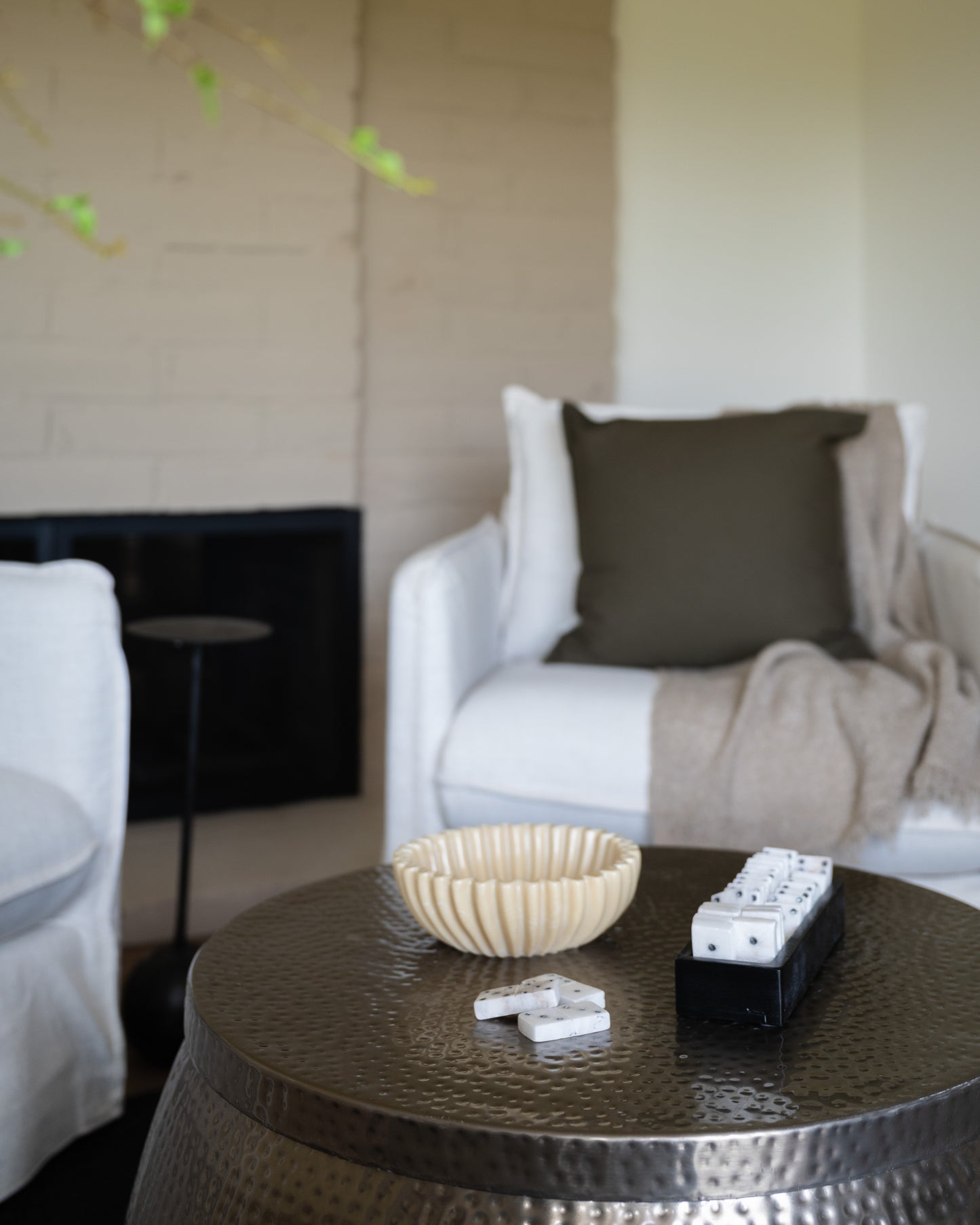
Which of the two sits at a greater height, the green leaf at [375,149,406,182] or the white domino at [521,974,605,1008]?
the green leaf at [375,149,406,182]

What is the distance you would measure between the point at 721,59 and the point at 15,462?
2.12 metres

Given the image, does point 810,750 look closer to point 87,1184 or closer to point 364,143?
point 87,1184

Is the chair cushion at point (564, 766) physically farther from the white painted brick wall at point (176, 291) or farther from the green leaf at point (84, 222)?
the green leaf at point (84, 222)

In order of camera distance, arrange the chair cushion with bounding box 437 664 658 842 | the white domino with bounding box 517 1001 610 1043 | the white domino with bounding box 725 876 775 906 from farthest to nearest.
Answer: the chair cushion with bounding box 437 664 658 842, the white domino with bounding box 725 876 775 906, the white domino with bounding box 517 1001 610 1043

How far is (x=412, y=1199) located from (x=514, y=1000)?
183mm

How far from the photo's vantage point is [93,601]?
1.66 metres

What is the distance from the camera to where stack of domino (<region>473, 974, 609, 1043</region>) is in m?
0.90

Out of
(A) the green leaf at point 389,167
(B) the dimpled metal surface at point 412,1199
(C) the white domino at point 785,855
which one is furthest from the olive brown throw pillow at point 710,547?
(A) the green leaf at point 389,167

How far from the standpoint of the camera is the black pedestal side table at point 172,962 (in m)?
1.86

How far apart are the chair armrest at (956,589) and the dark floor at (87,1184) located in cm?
139

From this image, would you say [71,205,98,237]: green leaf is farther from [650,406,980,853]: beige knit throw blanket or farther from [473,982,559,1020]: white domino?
[650,406,980,853]: beige knit throw blanket

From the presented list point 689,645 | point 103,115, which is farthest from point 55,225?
point 689,645

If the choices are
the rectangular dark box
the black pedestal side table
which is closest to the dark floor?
the black pedestal side table

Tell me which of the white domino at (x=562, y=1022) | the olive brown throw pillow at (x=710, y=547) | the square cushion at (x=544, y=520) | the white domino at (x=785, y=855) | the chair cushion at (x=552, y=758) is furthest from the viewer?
the square cushion at (x=544, y=520)
